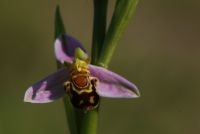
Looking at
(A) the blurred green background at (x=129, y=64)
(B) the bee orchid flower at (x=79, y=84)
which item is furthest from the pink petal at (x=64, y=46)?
(A) the blurred green background at (x=129, y=64)

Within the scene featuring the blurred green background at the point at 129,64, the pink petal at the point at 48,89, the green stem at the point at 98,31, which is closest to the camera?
the pink petal at the point at 48,89

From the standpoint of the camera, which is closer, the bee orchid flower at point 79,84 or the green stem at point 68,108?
the bee orchid flower at point 79,84

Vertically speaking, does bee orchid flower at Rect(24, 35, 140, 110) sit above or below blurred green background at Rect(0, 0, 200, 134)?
above

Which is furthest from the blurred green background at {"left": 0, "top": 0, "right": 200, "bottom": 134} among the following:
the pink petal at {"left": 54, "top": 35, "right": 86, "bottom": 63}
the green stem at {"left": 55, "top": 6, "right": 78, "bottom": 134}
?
the pink petal at {"left": 54, "top": 35, "right": 86, "bottom": 63}

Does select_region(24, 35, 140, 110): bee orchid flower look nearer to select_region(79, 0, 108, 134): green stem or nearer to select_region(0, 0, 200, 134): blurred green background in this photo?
Answer: select_region(79, 0, 108, 134): green stem

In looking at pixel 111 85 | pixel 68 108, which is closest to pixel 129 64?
pixel 68 108

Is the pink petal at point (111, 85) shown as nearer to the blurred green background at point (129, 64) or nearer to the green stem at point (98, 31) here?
the green stem at point (98, 31)
